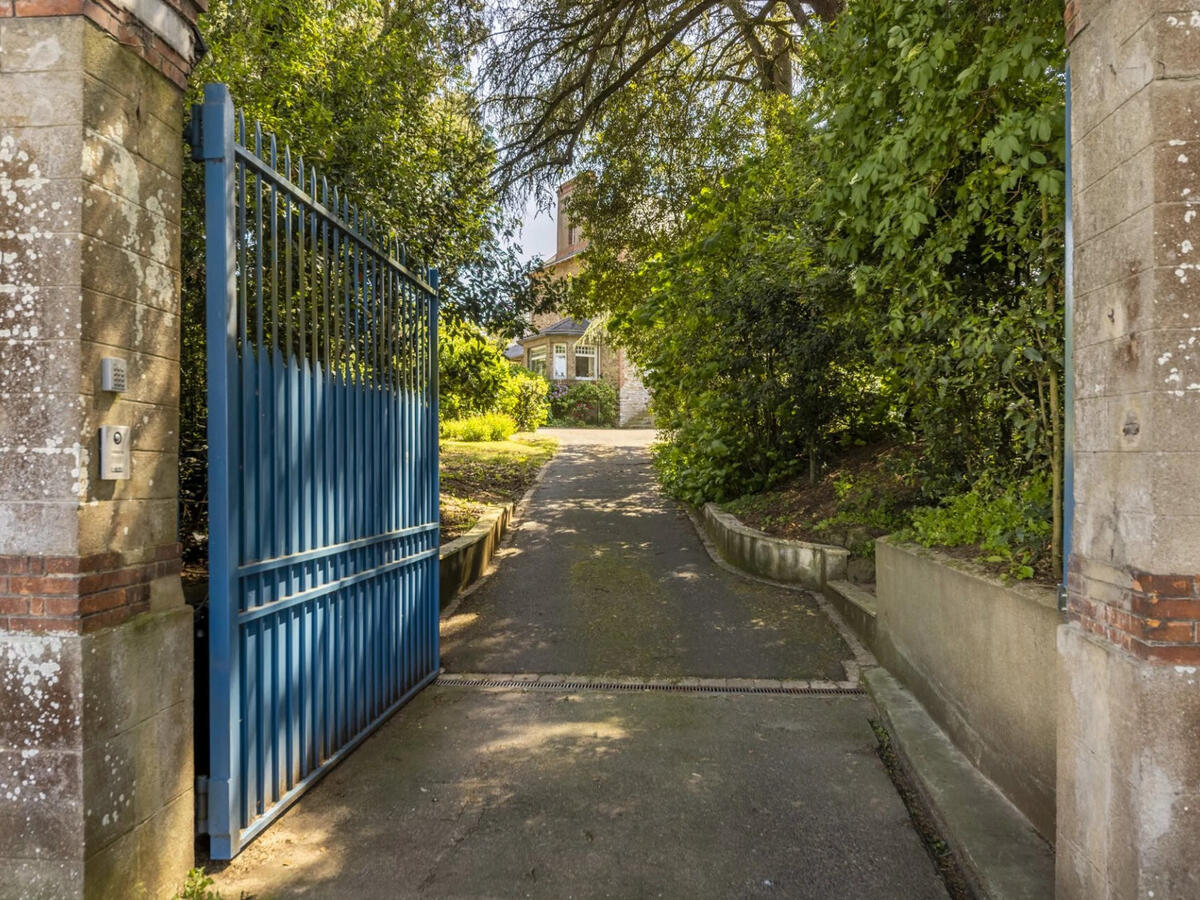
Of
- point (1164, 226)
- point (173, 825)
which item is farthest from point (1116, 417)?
point (173, 825)

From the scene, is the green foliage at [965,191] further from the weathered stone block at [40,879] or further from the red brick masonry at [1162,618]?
the weathered stone block at [40,879]

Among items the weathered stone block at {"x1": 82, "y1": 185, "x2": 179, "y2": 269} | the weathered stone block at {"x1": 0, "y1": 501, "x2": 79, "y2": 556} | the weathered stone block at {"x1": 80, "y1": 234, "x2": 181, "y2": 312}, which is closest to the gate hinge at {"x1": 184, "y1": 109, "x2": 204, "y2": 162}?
the weathered stone block at {"x1": 82, "y1": 185, "x2": 179, "y2": 269}

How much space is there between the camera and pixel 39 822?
2.54 meters

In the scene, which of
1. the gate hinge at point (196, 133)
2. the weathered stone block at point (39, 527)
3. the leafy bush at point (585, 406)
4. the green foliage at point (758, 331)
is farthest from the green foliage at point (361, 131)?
the leafy bush at point (585, 406)

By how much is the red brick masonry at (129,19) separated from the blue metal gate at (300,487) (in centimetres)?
18

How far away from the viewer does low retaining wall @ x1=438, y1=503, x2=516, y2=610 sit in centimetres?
770

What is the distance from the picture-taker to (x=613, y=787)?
13.2ft

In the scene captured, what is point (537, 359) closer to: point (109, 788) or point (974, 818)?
point (974, 818)

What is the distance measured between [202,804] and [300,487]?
1404 mm

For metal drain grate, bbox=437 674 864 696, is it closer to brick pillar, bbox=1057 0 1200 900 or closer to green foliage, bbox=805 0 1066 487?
green foliage, bbox=805 0 1066 487

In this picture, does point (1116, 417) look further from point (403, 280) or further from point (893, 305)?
point (403, 280)

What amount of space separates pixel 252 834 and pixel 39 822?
3.22 ft

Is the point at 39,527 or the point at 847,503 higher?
the point at 39,527

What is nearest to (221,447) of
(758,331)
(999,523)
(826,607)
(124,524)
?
(124,524)
